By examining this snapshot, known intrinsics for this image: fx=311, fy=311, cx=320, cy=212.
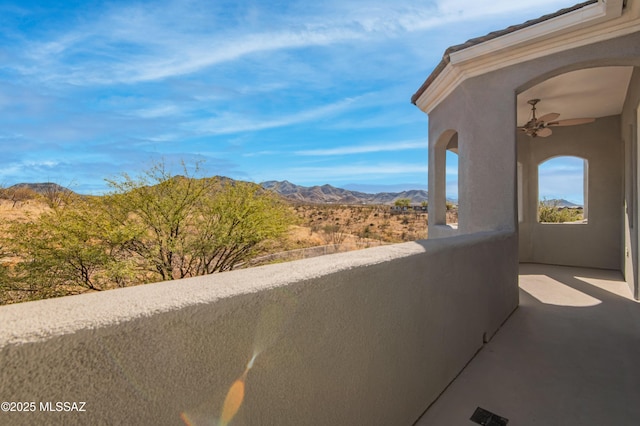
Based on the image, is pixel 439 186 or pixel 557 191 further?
pixel 557 191

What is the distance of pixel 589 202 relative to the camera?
8656 mm

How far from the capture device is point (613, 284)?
677 centimetres

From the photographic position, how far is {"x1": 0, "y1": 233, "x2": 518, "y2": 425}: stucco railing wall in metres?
0.81

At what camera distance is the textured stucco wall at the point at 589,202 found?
829 cm

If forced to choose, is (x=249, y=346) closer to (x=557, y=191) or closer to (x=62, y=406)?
(x=62, y=406)

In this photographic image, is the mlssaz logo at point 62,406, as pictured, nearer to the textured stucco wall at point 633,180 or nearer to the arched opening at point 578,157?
the textured stucco wall at point 633,180

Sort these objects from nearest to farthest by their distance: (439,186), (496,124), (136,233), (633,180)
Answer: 1. (496,124)
2. (633,180)
3. (136,233)
4. (439,186)

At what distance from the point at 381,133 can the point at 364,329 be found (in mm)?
45728

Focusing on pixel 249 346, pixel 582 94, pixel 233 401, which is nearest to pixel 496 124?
pixel 582 94

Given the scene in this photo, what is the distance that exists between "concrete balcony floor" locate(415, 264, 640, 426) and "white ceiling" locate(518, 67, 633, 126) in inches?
166

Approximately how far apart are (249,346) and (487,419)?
2.49 m

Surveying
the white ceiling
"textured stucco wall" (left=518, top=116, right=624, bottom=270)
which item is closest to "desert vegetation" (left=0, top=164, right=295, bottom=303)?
the white ceiling

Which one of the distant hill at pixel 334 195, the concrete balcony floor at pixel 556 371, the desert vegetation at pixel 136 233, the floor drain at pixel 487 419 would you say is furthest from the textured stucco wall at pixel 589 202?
the distant hill at pixel 334 195

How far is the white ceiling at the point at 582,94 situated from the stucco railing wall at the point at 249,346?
5.83 meters
